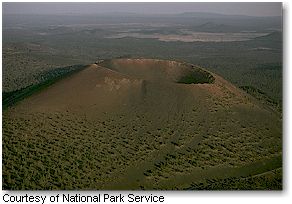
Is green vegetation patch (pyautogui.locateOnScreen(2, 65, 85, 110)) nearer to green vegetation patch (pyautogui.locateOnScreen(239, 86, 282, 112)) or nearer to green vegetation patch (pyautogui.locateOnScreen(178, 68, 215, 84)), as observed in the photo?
green vegetation patch (pyautogui.locateOnScreen(178, 68, 215, 84))

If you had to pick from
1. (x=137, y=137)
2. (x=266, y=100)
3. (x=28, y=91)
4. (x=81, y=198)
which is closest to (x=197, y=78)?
(x=266, y=100)

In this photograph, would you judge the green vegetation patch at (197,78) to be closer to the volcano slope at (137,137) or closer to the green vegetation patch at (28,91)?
the volcano slope at (137,137)

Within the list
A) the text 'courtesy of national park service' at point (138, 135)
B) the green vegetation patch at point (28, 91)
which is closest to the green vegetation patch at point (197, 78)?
the text 'courtesy of national park service' at point (138, 135)

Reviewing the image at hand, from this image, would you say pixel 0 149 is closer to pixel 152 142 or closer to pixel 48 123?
pixel 48 123

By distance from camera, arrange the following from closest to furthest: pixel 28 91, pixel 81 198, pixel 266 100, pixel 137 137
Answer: pixel 81 198 → pixel 137 137 → pixel 28 91 → pixel 266 100

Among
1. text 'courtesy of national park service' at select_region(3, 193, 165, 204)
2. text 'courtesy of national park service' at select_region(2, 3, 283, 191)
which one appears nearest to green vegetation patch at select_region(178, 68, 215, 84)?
text 'courtesy of national park service' at select_region(2, 3, 283, 191)

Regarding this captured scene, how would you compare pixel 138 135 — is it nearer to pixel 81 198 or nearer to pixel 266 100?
pixel 81 198
